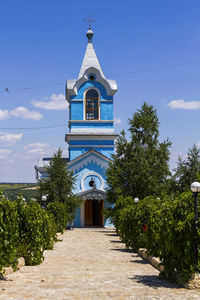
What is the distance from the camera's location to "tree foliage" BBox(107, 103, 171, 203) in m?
27.0

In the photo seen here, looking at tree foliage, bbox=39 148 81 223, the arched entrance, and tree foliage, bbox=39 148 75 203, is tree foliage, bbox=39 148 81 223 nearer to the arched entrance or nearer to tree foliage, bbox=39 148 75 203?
tree foliage, bbox=39 148 75 203

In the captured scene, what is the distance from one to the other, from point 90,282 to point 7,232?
211 centimetres

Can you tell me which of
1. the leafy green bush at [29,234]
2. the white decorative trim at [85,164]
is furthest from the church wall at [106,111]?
the leafy green bush at [29,234]

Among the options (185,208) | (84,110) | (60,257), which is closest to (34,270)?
(60,257)

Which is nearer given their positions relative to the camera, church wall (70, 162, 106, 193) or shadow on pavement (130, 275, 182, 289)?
shadow on pavement (130, 275, 182, 289)

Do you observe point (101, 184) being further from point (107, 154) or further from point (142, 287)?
point (142, 287)

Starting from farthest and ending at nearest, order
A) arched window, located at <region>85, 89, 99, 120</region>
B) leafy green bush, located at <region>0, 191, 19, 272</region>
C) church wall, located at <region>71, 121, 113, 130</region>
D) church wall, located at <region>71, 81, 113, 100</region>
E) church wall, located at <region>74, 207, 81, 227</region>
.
Result: arched window, located at <region>85, 89, 99, 120</region> → church wall, located at <region>71, 81, 113, 100</region> → church wall, located at <region>71, 121, 113, 130</region> → church wall, located at <region>74, 207, 81, 227</region> → leafy green bush, located at <region>0, 191, 19, 272</region>

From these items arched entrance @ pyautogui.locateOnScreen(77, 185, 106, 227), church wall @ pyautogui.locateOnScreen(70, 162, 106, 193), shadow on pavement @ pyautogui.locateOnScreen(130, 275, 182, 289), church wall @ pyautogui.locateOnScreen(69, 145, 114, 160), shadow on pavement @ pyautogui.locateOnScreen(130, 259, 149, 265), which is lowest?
shadow on pavement @ pyautogui.locateOnScreen(130, 275, 182, 289)

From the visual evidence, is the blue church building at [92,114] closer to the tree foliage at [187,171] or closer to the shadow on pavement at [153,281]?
the tree foliage at [187,171]

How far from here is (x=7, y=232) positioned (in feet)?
30.7

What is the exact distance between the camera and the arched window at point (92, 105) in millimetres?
38156

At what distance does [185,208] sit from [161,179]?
1917 centimetres

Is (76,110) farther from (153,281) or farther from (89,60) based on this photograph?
(153,281)

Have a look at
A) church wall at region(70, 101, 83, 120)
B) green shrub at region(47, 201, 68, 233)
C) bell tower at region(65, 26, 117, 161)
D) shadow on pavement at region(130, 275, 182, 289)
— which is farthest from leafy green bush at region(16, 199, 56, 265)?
church wall at region(70, 101, 83, 120)
